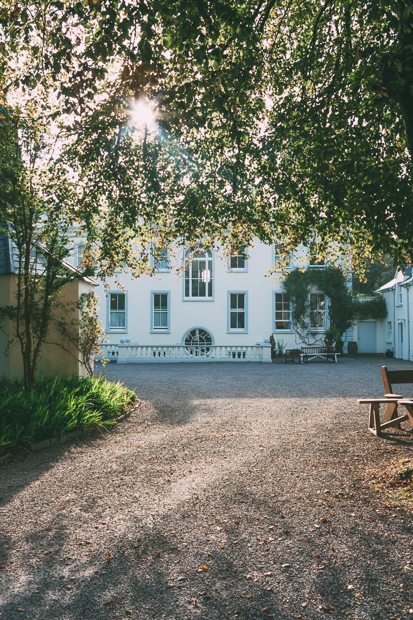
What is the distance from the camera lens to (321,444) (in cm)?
756

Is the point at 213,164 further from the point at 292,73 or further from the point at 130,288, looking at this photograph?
the point at 130,288

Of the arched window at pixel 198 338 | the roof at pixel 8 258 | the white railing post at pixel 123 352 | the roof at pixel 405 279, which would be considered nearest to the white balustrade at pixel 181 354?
the white railing post at pixel 123 352

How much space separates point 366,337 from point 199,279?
12348 millimetres

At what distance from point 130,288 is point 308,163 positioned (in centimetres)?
2128

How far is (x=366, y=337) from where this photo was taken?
31.8 m

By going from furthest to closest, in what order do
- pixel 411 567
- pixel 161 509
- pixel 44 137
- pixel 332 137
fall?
1. pixel 44 137
2. pixel 332 137
3. pixel 161 509
4. pixel 411 567

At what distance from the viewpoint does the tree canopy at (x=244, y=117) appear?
5816 mm

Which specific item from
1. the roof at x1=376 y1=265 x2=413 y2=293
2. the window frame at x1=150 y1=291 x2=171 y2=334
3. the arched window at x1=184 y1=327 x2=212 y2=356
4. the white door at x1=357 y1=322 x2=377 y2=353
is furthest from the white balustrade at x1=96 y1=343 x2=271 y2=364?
Result: the white door at x1=357 y1=322 x2=377 y2=353

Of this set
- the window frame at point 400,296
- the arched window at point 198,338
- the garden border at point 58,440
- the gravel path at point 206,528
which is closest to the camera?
the gravel path at point 206,528

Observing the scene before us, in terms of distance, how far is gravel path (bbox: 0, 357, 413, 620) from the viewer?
3.18 m

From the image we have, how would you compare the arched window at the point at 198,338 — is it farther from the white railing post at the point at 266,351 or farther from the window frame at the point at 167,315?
the white railing post at the point at 266,351

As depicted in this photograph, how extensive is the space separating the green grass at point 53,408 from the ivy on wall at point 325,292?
1846cm

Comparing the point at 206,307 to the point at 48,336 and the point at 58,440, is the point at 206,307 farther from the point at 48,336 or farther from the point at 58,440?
the point at 58,440

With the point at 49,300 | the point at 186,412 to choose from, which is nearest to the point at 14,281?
the point at 49,300
